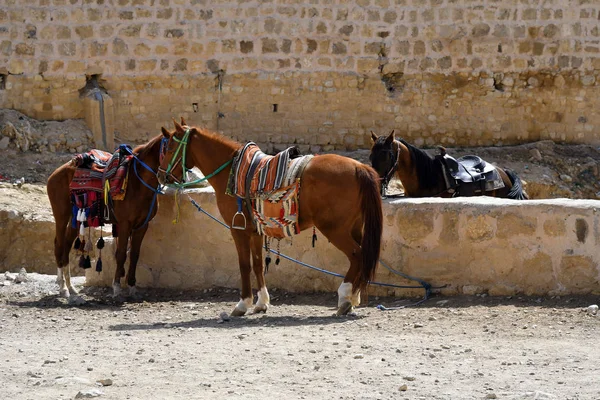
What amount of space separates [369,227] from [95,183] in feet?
11.0

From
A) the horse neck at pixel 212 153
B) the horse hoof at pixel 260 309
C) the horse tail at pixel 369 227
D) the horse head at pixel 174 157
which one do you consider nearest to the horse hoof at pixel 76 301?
the horse head at pixel 174 157

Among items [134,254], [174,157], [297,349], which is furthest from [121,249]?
[297,349]

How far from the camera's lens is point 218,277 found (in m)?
10.5

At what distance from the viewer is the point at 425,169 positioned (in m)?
12.0

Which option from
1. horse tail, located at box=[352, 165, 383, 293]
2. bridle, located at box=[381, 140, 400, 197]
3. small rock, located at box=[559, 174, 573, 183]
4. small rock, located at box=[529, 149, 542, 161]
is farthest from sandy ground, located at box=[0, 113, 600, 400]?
small rock, located at box=[529, 149, 542, 161]

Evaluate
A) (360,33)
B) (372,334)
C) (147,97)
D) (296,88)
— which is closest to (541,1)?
(360,33)

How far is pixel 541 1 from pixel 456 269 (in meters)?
10.1

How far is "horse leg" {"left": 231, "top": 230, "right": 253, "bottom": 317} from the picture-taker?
931 cm

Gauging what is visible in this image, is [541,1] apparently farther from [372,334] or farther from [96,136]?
[372,334]

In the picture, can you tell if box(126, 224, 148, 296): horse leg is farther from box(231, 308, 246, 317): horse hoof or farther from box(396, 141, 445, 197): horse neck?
box(396, 141, 445, 197): horse neck

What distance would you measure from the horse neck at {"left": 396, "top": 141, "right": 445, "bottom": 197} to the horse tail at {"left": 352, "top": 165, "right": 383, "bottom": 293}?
310 cm

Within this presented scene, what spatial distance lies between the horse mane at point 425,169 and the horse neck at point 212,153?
9.57 feet

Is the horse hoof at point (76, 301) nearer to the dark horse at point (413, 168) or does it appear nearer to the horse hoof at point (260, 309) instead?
the horse hoof at point (260, 309)

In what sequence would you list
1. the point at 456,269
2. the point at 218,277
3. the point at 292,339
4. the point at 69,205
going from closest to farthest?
the point at 292,339
the point at 456,269
the point at 218,277
the point at 69,205
